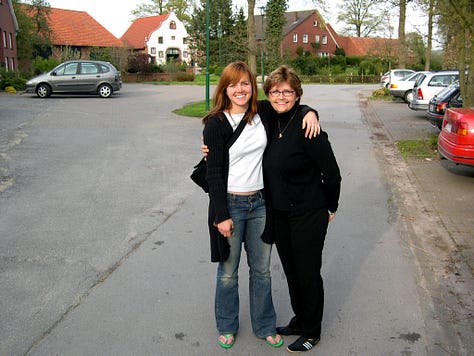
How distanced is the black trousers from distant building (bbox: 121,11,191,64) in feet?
225

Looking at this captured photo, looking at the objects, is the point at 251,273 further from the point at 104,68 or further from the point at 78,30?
the point at 78,30

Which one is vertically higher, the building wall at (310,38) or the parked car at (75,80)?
the building wall at (310,38)

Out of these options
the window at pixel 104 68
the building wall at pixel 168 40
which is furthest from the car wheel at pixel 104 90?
the building wall at pixel 168 40

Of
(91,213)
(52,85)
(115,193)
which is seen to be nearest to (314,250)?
(91,213)

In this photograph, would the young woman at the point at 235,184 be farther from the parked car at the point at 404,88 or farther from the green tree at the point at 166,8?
the green tree at the point at 166,8

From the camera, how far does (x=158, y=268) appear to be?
15.1 feet

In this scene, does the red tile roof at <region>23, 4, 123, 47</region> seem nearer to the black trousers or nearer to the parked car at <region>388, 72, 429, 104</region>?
the parked car at <region>388, 72, 429, 104</region>

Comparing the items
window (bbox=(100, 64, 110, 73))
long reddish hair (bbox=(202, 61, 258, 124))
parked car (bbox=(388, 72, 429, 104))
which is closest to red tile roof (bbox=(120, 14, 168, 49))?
window (bbox=(100, 64, 110, 73))

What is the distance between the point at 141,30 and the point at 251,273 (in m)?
74.4

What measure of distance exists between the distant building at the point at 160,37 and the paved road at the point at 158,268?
6381 cm

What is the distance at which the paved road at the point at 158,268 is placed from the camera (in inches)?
134

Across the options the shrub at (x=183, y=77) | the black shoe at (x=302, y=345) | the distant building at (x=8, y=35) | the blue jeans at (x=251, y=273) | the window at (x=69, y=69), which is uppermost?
the distant building at (x=8, y=35)

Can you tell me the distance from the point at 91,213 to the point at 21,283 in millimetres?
2124

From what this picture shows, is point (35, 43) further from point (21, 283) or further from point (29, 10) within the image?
point (21, 283)
